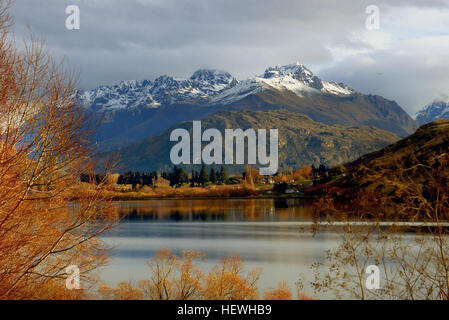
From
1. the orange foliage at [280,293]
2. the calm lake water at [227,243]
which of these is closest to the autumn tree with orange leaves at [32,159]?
the calm lake water at [227,243]

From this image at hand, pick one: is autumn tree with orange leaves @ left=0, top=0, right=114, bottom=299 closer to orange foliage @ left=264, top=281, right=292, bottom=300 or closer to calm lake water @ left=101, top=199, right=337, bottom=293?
calm lake water @ left=101, top=199, right=337, bottom=293

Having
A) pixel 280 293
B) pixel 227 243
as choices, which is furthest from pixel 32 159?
pixel 227 243

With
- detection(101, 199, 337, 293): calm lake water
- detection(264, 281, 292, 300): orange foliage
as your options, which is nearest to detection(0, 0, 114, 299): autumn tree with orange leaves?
detection(101, 199, 337, 293): calm lake water

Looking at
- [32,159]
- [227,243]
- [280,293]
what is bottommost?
[227,243]

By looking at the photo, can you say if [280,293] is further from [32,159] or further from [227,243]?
[227,243]

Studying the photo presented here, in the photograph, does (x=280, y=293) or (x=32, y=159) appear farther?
(x=280, y=293)

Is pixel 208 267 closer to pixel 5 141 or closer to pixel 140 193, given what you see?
pixel 5 141

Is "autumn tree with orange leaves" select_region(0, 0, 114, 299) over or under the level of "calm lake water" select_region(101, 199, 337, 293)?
over

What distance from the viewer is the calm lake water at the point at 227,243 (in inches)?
1080

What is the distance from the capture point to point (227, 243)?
40625mm

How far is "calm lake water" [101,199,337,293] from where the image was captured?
27.4 metres
